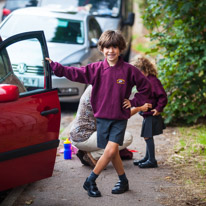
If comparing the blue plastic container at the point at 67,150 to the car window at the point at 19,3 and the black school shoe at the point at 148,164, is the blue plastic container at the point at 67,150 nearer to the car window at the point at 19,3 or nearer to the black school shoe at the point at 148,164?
the black school shoe at the point at 148,164

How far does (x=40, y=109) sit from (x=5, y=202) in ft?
3.28

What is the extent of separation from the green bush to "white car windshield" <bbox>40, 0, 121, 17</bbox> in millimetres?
4360

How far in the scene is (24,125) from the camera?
12.0 feet

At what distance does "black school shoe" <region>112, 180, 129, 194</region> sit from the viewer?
170 inches

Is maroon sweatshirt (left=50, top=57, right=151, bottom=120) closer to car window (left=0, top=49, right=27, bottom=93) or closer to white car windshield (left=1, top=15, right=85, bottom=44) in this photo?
car window (left=0, top=49, right=27, bottom=93)

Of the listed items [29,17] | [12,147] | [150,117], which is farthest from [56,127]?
[29,17]

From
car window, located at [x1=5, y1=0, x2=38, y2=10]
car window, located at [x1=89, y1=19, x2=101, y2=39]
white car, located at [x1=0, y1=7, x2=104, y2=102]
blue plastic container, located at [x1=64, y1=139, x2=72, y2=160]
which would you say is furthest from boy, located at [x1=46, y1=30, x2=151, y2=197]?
car window, located at [x1=5, y1=0, x2=38, y2=10]

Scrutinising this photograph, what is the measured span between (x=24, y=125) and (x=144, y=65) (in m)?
1.92

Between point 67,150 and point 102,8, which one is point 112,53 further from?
point 102,8

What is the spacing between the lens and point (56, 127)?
13.1 feet

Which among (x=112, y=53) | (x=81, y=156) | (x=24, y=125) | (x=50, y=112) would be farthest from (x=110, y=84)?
(x=81, y=156)

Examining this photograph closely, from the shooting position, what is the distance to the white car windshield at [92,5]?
1138 centimetres

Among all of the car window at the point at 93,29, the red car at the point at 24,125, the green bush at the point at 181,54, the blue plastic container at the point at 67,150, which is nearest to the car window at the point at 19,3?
the car window at the point at 93,29

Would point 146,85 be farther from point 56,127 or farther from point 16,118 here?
point 16,118
